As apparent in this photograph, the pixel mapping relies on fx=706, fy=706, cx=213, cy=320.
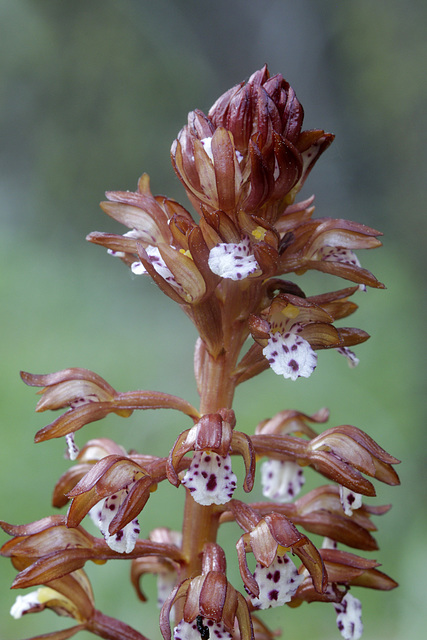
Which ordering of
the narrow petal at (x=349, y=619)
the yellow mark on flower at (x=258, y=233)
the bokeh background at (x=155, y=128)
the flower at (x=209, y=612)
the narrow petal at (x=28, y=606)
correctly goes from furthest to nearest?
the bokeh background at (x=155, y=128) → the narrow petal at (x=28, y=606) → the narrow petal at (x=349, y=619) → the yellow mark on flower at (x=258, y=233) → the flower at (x=209, y=612)

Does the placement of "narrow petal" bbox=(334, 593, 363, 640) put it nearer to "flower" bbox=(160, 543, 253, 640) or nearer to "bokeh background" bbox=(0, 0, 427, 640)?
"flower" bbox=(160, 543, 253, 640)

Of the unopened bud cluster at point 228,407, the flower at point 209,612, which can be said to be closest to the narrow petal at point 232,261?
the unopened bud cluster at point 228,407

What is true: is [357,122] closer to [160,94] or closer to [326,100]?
[326,100]

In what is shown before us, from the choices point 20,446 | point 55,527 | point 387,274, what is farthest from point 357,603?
point 387,274

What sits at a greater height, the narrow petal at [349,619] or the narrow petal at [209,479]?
the narrow petal at [209,479]

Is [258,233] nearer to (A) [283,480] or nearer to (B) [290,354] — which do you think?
(B) [290,354]

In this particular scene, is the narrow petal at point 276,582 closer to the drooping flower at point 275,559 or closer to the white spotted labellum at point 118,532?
the drooping flower at point 275,559

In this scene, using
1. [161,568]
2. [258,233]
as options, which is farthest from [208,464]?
[161,568]
